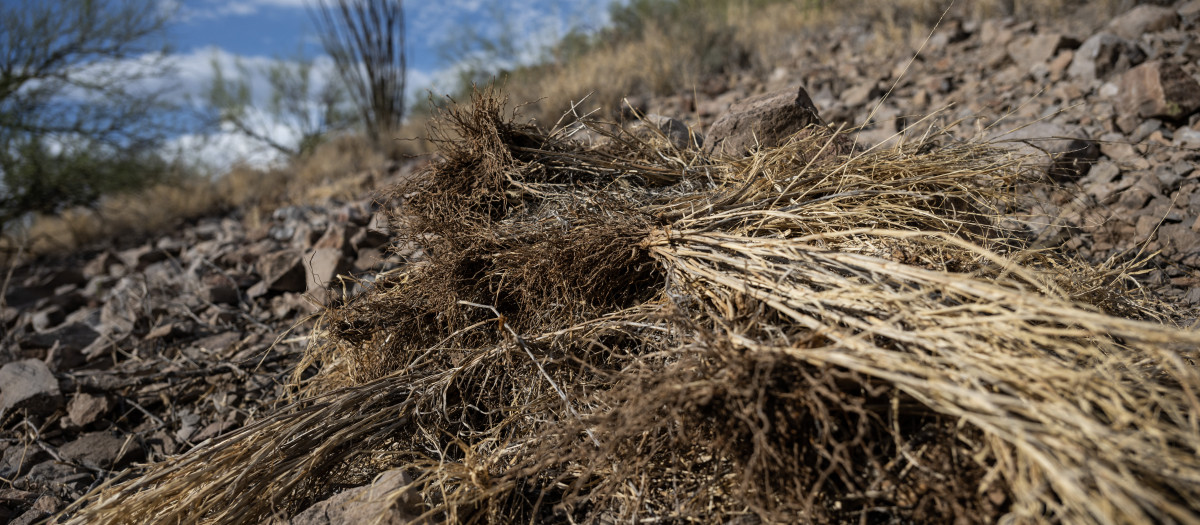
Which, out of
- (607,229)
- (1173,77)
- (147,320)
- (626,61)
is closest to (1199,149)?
(1173,77)

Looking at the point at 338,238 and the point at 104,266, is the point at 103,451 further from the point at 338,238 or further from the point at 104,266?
the point at 104,266

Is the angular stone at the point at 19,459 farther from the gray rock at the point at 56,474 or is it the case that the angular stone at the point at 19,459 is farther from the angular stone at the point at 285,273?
the angular stone at the point at 285,273

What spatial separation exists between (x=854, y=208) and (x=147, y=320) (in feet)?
12.4

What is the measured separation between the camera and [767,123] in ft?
8.54

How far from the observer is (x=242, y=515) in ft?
5.25

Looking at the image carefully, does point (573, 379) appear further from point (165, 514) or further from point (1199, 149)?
point (1199, 149)

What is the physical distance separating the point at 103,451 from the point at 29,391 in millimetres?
601

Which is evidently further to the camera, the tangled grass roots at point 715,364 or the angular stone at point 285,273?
the angular stone at point 285,273

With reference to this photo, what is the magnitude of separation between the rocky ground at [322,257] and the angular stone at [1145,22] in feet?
0.05

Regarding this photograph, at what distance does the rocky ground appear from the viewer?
2510 millimetres

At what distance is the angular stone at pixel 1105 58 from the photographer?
3.86 meters

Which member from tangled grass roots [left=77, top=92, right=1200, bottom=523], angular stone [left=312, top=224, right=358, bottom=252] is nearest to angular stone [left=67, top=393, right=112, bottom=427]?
tangled grass roots [left=77, top=92, right=1200, bottom=523]

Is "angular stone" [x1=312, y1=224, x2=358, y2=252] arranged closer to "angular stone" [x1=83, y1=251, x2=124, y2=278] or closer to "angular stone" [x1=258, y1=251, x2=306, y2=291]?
"angular stone" [x1=258, y1=251, x2=306, y2=291]

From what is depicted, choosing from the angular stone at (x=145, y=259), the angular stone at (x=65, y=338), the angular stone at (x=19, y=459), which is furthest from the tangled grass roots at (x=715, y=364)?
the angular stone at (x=145, y=259)
